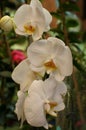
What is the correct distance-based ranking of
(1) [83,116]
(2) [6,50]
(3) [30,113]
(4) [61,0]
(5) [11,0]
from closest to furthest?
(3) [30,113]
(1) [83,116]
(4) [61,0]
(2) [6,50]
(5) [11,0]

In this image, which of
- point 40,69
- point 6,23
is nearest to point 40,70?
point 40,69

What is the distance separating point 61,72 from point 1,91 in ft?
1.98

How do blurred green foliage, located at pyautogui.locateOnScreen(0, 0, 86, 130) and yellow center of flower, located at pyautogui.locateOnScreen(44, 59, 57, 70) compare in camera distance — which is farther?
blurred green foliage, located at pyautogui.locateOnScreen(0, 0, 86, 130)

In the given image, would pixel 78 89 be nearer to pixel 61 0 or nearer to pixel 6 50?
pixel 61 0

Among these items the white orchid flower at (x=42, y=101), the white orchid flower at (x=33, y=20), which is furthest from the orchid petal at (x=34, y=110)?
the white orchid flower at (x=33, y=20)

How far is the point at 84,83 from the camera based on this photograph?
0.79 meters

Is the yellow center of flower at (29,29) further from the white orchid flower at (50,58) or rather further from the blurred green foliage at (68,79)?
the blurred green foliage at (68,79)

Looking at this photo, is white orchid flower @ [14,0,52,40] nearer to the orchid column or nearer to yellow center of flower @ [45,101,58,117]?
the orchid column

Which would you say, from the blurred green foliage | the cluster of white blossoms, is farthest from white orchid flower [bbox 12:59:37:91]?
the blurred green foliage

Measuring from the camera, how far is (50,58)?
2.06 ft

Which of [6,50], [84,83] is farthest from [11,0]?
[84,83]

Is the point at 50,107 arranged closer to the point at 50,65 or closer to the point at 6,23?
the point at 50,65

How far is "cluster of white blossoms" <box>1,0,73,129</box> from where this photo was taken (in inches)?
24.1

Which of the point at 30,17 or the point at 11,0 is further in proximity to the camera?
the point at 11,0
